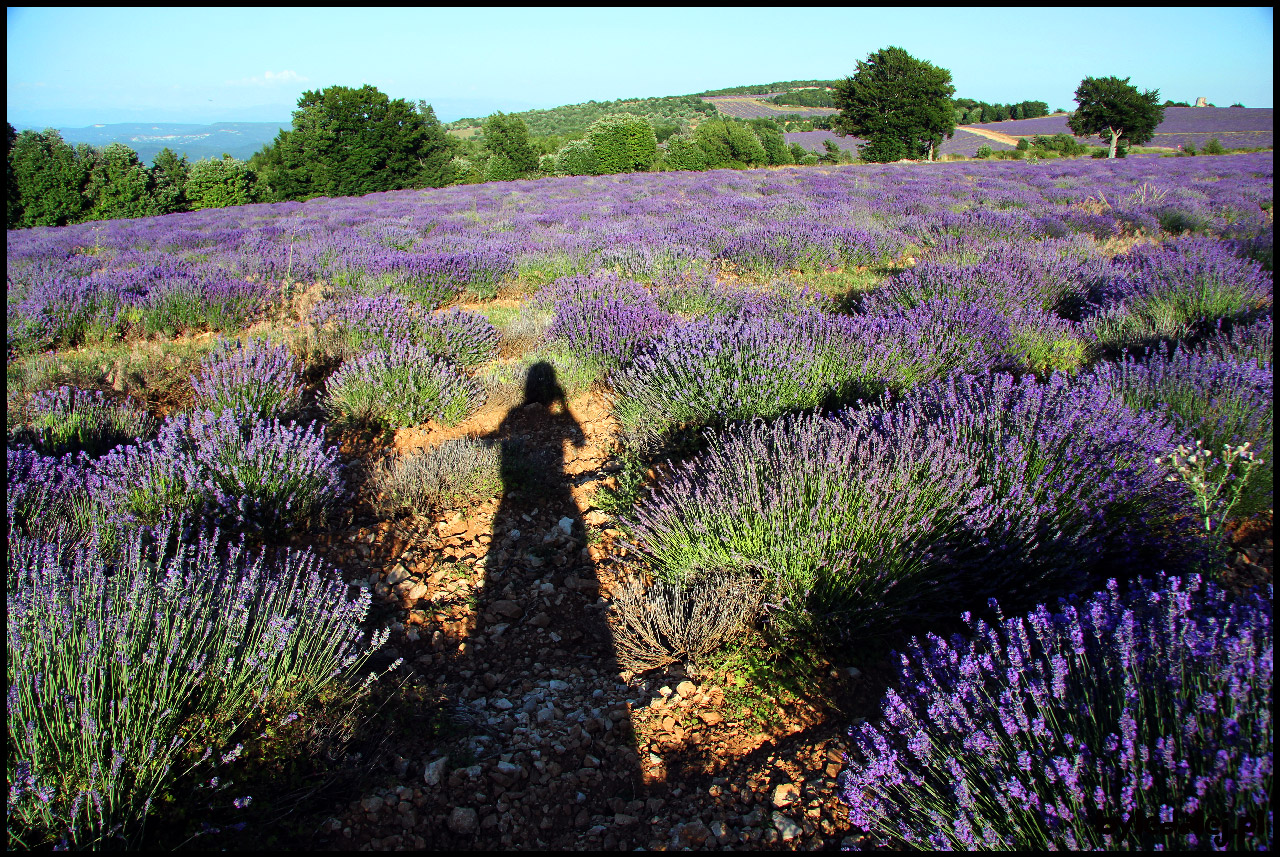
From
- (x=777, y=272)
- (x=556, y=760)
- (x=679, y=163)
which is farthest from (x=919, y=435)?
(x=679, y=163)

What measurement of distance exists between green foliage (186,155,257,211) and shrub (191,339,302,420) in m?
29.7

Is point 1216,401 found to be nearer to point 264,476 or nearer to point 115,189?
point 264,476

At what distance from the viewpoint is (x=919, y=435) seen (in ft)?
9.47

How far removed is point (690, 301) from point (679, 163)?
1028 inches

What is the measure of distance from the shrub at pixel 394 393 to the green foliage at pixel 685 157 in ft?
90.3

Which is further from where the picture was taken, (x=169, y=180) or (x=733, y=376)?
(x=169, y=180)

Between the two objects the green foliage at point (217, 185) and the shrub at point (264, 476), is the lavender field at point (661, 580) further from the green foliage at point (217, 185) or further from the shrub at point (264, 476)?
the green foliage at point (217, 185)

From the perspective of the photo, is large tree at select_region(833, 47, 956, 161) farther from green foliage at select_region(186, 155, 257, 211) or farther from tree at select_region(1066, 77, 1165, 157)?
green foliage at select_region(186, 155, 257, 211)

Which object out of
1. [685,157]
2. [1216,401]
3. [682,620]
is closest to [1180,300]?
[1216,401]

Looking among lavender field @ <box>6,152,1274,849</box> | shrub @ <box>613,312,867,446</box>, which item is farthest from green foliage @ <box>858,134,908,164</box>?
shrub @ <box>613,312,867,446</box>

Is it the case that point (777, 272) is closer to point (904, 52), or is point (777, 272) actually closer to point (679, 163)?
point (679, 163)

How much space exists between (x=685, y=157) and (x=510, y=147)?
9644 millimetres

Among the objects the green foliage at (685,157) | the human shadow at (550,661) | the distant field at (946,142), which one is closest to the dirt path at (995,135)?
the distant field at (946,142)

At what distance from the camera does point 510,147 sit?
32.2m
